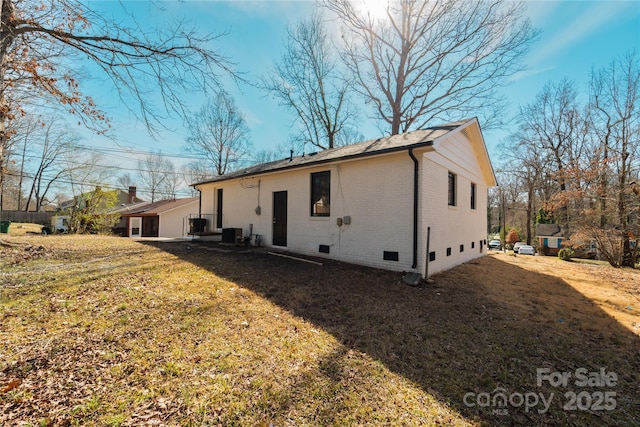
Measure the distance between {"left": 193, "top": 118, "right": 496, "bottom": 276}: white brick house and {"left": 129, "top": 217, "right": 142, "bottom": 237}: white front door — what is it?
63.5ft

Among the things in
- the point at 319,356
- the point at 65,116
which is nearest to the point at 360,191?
the point at 319,356

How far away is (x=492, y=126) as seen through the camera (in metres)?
14.0

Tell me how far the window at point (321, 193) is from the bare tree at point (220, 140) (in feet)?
65.1

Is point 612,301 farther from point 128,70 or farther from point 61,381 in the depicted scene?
point 128,70

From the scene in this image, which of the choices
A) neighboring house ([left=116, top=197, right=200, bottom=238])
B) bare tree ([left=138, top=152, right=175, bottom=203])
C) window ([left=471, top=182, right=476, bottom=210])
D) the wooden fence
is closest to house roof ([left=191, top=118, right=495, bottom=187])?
window ([left=471, top=182, right=476, bottom=210])

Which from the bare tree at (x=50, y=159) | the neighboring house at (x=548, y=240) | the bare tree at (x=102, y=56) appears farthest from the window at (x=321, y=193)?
the neighboring house at (x=548, y=240)

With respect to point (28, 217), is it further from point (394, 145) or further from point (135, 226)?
point (394, 145)

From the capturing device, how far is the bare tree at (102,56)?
4.68 metres

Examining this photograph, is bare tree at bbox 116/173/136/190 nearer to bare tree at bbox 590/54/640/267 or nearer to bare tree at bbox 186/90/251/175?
bare tree at bbox 186/90/251/175

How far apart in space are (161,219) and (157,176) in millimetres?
17742

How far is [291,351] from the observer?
3074mm

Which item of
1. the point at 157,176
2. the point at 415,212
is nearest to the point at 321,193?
the point at 415,212

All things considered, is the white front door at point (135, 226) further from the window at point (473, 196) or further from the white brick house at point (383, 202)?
the window at point (473, 196)

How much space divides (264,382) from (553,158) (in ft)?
108
